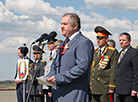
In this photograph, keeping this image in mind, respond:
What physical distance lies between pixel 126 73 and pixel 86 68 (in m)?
1.98

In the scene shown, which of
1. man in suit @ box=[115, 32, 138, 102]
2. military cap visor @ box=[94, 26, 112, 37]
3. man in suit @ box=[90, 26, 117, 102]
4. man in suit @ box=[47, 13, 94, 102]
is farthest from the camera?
military cap visor @ box=[94, 26, 112, 37]

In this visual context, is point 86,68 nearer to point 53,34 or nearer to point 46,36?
point 53,34

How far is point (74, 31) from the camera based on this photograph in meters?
3.27

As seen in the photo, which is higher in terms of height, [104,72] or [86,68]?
[86,68]

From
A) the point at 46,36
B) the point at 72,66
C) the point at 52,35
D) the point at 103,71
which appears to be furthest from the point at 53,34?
the point at 103,71

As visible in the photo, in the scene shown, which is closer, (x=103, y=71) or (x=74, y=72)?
(x=74, y=72)

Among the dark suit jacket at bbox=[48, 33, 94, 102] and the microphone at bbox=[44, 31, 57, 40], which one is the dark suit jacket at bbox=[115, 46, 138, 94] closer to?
the microphone at bbox=[44, 31, 57, 40]

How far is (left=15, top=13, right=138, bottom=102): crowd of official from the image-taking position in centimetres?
309

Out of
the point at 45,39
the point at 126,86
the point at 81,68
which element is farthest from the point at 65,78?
the point at 126,86

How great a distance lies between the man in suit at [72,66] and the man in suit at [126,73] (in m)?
1.77

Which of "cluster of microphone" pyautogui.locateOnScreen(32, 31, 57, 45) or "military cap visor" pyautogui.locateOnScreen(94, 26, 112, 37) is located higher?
"military cap visor" pyautogui.locateOnScreen(94, 26, 112, 37)

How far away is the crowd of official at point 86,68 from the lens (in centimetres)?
309

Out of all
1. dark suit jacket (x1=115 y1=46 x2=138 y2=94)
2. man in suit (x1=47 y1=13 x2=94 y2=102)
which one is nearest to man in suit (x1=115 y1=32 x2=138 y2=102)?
dark suit jacket (x1=115 y1=46 x2=138 y2=94)

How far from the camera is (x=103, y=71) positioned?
17.3 feet
